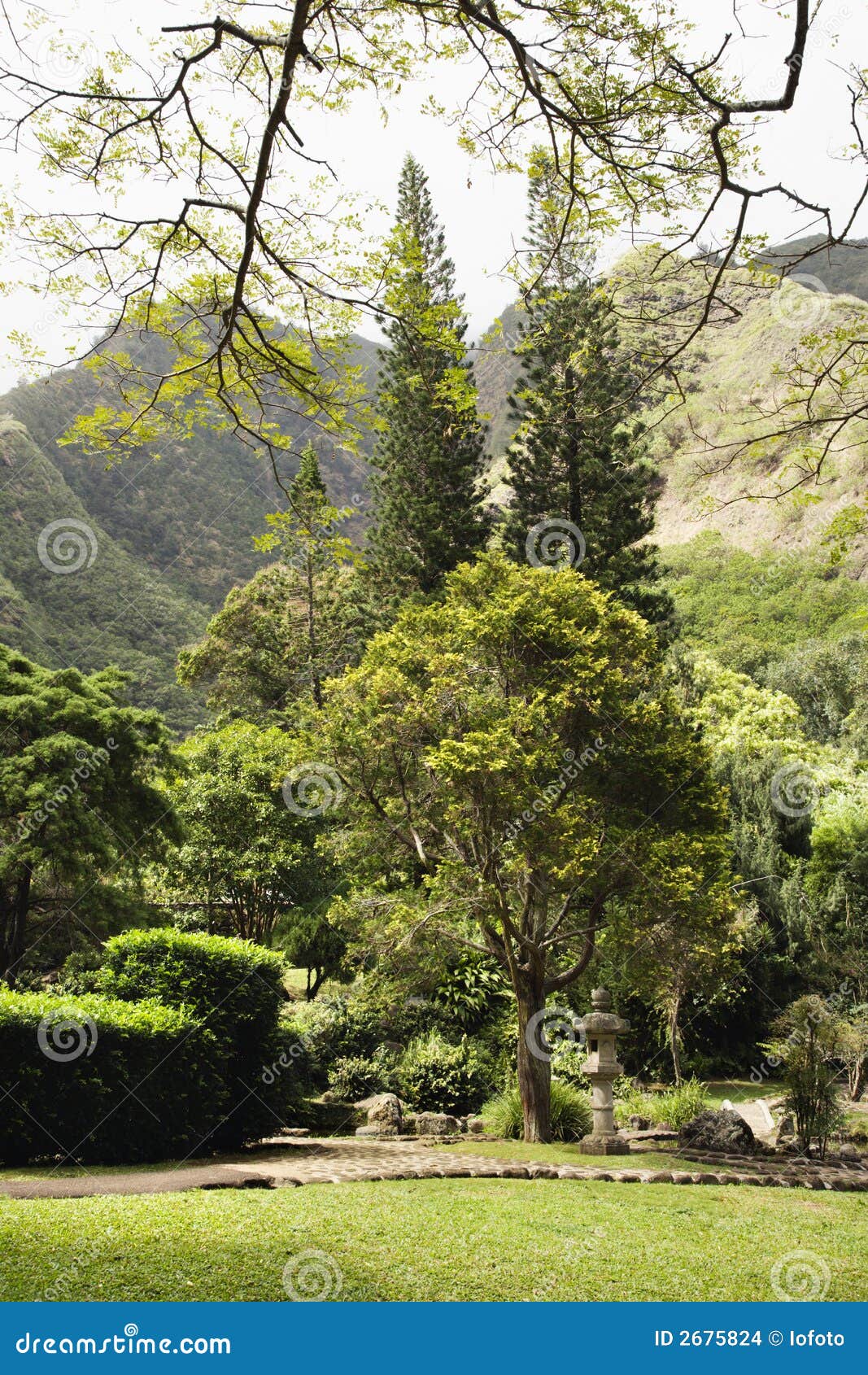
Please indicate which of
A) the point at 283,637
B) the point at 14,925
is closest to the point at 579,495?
the point at 283,637

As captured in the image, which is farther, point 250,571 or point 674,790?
point 250,571

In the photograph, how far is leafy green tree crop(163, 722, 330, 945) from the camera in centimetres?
1747

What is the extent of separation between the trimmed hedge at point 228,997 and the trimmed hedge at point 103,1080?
22 cm

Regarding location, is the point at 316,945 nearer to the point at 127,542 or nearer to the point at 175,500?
the point at 127,542

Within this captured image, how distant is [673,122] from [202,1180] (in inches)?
242

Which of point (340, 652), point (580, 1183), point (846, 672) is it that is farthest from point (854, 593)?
point (580, 1183)

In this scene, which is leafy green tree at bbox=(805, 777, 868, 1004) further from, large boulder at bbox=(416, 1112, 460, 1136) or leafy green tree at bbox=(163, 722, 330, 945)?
leafy green tree at bbox=(163, 722, 330, 945)

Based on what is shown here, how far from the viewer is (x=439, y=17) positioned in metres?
4.25

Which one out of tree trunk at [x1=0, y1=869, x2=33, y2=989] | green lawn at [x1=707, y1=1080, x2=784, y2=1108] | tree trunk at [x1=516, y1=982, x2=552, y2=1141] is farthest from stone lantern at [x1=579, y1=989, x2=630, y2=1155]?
tree trunk at [x1=0, y1=869, x2=33, y2=989]

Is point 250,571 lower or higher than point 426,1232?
higher

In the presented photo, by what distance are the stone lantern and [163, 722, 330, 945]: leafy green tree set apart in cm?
907

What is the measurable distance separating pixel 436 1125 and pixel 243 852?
834cm

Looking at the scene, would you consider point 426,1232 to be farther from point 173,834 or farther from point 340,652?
point 340,652

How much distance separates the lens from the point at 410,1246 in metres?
4.40
